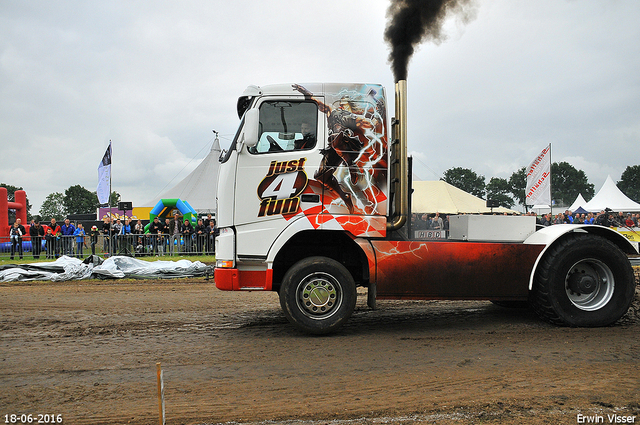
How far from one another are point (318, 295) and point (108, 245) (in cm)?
1241

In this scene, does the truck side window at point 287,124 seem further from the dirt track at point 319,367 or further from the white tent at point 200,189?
the white tent at point 200,189

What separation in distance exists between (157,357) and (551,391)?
155 inches

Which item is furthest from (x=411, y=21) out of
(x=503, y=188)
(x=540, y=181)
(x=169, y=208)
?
(x=503, y=188)

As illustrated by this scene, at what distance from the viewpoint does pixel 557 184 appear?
108062 mm

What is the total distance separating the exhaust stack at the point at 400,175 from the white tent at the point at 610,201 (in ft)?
103

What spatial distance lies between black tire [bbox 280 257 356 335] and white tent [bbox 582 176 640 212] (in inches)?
1268

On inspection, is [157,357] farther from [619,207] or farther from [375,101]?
[619,207]

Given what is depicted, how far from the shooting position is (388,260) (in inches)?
229

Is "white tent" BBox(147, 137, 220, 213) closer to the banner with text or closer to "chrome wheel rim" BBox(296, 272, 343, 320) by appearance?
the banner with text

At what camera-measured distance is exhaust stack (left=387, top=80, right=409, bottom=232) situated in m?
6.02

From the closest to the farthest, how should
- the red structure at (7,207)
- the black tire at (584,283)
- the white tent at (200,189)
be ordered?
the black tire at (584,283)
the red structure at (7,207)
the white tent at (200,189)

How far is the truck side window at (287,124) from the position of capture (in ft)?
19.1

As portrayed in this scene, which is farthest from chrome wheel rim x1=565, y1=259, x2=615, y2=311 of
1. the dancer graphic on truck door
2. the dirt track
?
the dancer graphic on truck door

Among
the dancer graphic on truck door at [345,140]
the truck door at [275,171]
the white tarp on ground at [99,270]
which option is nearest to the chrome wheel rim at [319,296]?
the truck door at [275,171]
